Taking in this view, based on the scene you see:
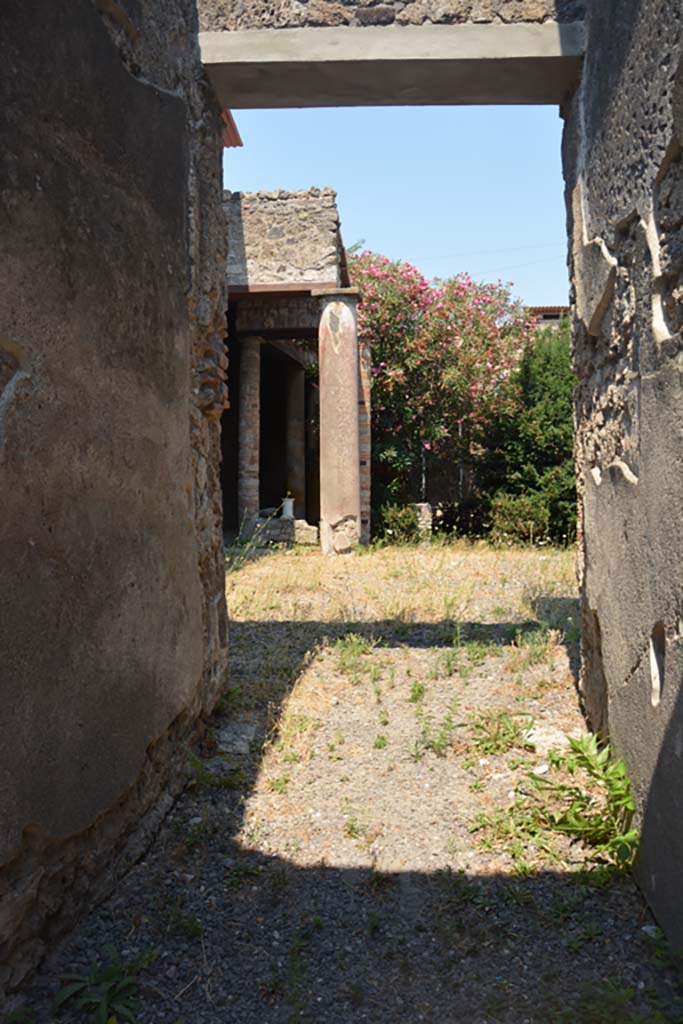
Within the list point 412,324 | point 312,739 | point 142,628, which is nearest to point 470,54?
point 142,628

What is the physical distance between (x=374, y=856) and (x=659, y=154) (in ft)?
8.37

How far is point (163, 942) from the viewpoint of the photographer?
99.3 inches

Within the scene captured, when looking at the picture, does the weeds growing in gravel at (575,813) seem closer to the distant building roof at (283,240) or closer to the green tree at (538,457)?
the green tree at (538,457)

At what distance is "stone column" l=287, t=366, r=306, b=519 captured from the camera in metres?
14.7

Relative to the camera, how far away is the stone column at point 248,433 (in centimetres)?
1241

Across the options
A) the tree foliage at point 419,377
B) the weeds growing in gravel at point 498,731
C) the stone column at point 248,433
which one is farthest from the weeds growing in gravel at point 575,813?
the tree foliage at point 419,377

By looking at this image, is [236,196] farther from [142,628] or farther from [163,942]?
[163,942]

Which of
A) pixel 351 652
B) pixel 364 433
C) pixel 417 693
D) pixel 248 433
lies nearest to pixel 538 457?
pixel 364 433

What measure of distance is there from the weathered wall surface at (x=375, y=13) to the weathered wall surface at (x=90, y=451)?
0.50 m

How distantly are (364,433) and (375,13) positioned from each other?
8.51m

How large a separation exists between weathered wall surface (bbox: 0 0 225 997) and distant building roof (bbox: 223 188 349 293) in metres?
7.45

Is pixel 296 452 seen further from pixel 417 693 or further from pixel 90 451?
pixel 90 451

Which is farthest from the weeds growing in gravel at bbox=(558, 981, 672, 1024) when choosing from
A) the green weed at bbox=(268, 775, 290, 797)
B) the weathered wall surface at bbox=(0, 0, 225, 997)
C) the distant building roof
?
the distant building roof

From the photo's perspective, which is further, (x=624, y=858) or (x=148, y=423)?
(x=148, y=423)
